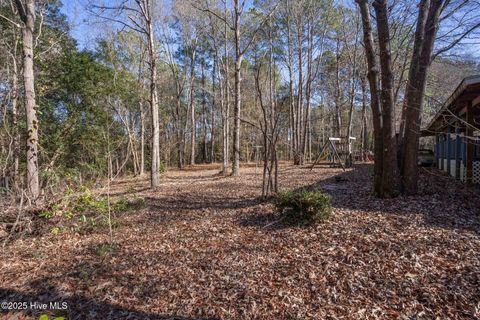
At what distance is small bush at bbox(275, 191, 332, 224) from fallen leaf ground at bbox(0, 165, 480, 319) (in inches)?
6.1

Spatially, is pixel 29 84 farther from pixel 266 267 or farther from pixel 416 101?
pixel 416 101

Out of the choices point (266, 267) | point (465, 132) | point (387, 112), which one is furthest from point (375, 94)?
point (465, 132)

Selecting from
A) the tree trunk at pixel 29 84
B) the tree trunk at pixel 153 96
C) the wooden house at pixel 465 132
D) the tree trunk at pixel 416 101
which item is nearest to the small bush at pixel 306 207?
the tree trunk at pixel 416 101

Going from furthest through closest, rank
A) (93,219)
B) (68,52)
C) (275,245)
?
(68,52) < (93,219) < (275,245)

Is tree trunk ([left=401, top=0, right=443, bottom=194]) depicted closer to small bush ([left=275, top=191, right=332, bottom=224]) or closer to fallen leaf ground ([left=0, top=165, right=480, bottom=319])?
fallen leaf ground ([left=0, top=165, right=480, bottom=319])

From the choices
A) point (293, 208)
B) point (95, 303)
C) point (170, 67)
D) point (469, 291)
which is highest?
point (170, 67)

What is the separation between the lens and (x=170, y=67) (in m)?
21.3

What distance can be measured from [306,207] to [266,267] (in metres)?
1.34

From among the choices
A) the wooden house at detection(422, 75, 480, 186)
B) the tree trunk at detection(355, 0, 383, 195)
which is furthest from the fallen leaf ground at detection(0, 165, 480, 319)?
the wooden house at detection(422, 75, 480, 186)

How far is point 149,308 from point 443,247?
10.5ft

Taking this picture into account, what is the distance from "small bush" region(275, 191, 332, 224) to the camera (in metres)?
4.05

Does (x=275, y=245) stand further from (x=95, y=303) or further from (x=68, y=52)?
(x=68, y=52)

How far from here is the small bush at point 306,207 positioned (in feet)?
13.3

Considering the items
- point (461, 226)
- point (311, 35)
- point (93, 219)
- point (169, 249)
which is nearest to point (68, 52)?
point (93, 219)
